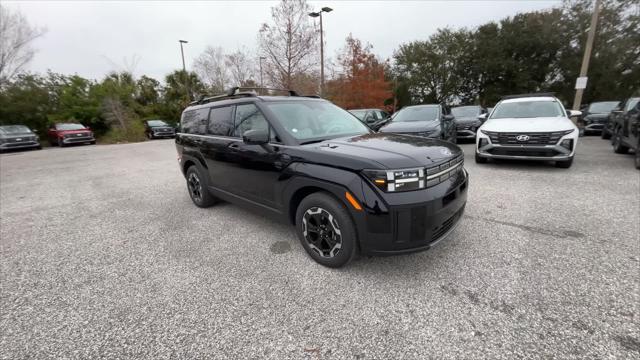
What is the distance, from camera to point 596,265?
2.54m

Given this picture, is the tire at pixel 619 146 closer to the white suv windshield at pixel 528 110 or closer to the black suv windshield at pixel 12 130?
the white suv windshield at pixel 528 110

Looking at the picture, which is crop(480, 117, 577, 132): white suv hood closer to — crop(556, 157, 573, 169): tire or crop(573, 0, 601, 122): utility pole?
crop(556, 157, 573, 169): tire

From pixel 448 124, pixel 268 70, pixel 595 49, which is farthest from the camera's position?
pixel 595 49

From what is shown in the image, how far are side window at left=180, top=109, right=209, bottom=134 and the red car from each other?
58.9ft

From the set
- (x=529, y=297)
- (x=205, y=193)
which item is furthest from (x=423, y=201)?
(x=205, y=193)

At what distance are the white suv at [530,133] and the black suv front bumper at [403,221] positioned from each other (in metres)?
4.72

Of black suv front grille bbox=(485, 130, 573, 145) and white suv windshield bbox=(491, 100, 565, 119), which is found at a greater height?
white suv windshield bbox=(491, 100, 565, 119)

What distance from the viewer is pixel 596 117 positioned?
11.8m

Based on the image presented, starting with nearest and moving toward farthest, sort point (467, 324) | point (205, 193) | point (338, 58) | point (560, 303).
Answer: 1. point (467, 324)
2. point (560, 303)
3. point (205, 193)
4. point (338, 58)

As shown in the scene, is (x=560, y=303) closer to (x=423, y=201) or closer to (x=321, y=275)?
(x=423, y=201)

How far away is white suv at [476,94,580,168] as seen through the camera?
18.2 ft

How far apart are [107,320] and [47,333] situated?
1.26 feet

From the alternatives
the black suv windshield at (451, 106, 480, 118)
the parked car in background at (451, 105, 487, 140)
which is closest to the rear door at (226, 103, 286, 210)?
the parked car in background at (451, 105, 487, 140)

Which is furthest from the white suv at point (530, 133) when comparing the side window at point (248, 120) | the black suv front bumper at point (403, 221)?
the side window at point (248, 120)
